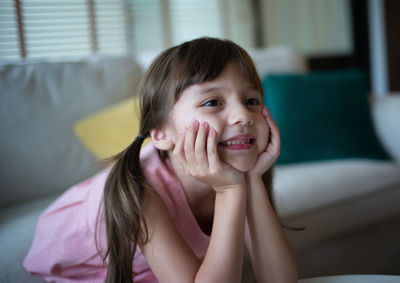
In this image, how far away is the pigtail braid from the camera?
712 millimetres

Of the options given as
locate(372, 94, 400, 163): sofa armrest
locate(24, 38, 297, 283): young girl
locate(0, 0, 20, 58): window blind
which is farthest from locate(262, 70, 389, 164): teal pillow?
locate(0, 0, 20, 58): window blind

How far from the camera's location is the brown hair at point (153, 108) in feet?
2.33

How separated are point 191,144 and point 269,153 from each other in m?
0.19

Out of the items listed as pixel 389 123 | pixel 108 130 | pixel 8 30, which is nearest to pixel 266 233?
pixel 108 130

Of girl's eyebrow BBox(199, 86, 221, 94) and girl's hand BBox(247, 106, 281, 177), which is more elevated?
girl's eyebrow BBox(199, 86, 221, 94)

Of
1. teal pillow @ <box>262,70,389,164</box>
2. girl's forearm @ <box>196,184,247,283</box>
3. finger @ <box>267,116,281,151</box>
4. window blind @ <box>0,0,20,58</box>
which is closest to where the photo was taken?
girl's forearm @ <box>196,184,247,283</box>

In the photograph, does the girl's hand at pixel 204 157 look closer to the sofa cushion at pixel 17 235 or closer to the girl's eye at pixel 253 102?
the girl's eye at pixel 253 102

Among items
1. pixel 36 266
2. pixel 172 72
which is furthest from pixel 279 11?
pixel 36 266

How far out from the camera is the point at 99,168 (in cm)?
141

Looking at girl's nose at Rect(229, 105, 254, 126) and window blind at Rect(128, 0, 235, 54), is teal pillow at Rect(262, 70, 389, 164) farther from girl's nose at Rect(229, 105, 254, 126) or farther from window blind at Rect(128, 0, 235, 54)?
Answer: window blind at Rect(128, 0, 235, 54)

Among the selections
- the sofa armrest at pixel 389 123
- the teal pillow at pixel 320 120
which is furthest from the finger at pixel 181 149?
the sofa armrest at pixel 389 123

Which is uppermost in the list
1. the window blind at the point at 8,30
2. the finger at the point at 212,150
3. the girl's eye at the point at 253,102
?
the window blind at the point at 8,30

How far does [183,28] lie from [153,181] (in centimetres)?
201

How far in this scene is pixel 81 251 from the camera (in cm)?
86
